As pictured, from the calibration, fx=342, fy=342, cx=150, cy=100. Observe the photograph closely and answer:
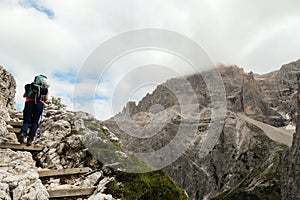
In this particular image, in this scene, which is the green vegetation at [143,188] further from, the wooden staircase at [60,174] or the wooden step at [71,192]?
the wooden staircase at [60,174]

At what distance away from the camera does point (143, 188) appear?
43.7 ft

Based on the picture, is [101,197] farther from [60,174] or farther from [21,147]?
[21,147]

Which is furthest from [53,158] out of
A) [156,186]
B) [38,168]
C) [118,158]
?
[156,186]

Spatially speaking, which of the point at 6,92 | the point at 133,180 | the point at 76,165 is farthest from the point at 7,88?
the point at 133,180

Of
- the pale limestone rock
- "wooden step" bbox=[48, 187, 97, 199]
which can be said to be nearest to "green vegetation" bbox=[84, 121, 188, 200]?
the pale limestone rock

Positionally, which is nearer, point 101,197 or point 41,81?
point 101,197

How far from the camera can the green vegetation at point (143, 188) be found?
42.4ft

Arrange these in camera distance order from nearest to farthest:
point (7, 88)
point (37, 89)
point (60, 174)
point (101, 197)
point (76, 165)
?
point (101, 197)
point (60, 174)
point (76, 165)
point (37, 89)
point (7, 88)

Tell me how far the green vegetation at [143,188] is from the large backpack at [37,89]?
6.01m

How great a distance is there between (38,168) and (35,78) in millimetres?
4768

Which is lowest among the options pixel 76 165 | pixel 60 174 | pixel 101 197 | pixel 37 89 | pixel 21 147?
pixel 101 197


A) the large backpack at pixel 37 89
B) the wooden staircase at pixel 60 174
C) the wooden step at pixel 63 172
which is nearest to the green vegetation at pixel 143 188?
the wooden staircase at pixel 60 174

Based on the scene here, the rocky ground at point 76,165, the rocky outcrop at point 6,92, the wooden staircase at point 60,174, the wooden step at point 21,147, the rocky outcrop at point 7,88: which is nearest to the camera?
the rocky ground at point 76,165

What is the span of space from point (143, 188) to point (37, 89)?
24.5 feet
